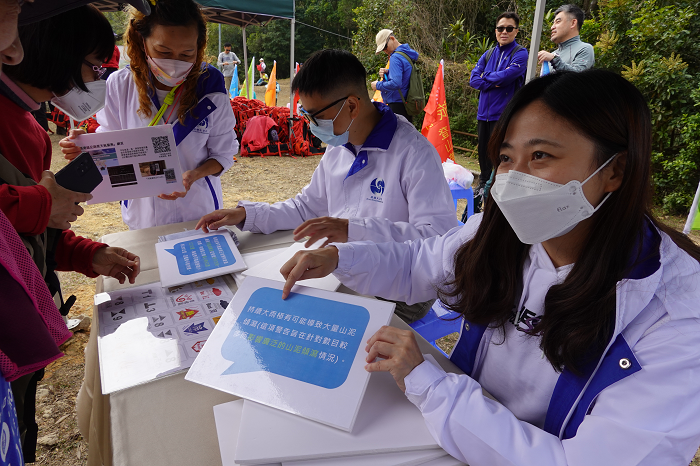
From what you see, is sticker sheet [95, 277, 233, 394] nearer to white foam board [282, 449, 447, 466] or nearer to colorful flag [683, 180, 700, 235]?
white foam board [282, 449, 447, 466]

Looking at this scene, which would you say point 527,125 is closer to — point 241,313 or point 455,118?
point 241,313

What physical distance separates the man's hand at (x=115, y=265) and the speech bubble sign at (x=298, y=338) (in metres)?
0.55

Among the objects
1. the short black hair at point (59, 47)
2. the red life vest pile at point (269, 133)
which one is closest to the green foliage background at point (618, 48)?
the short black hair at point (59, 47)

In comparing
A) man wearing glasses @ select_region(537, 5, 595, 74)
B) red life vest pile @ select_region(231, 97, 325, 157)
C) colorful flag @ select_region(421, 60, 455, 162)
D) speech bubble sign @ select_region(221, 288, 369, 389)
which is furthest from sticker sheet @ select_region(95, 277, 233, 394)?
red life vest pile @ select_region(231, 97, 325, 157)

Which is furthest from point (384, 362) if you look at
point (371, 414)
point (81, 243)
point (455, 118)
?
point (455, 118)

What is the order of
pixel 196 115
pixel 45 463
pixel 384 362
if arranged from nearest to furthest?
pixel 384 362 → pixel 45 463 → pixel 196 115

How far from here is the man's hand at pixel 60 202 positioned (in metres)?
1.23

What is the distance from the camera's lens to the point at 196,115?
218 cm

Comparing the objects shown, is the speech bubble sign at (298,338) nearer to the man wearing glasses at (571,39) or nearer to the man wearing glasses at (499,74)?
the man wearing glasses at (499,74)

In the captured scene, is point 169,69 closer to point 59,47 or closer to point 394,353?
point 59,47

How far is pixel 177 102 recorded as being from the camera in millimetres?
2162

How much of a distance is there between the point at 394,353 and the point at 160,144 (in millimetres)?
1409

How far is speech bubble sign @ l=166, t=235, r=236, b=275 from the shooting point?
148 cm

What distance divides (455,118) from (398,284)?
943 centimetres
